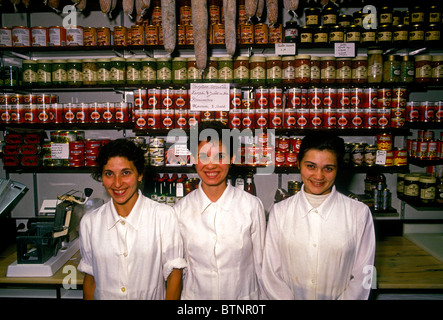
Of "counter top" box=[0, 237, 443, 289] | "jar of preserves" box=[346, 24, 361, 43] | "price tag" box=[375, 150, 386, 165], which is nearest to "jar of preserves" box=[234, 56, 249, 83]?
"jar of preserves" box=[346, 24, 361, 43]

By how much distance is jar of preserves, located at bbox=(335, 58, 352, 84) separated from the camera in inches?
96.2

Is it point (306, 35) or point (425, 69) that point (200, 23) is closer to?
point (306, 35)

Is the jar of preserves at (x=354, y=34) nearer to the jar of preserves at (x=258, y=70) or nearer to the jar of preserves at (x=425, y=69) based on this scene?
the jar of preserves at (x=425, y=69)

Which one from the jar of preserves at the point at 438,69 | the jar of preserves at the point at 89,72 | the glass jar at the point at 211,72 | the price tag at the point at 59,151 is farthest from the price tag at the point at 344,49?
the price tag at the point at 59,151

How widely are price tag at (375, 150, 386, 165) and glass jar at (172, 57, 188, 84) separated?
68.0 inches

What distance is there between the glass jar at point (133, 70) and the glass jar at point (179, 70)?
0.96 ft

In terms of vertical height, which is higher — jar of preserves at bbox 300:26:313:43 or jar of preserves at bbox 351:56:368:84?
jar of preserves at bbox 300:26:313:43

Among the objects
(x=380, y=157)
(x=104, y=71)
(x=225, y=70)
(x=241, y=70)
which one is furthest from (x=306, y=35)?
(x=104, y=71)

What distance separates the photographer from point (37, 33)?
253cm

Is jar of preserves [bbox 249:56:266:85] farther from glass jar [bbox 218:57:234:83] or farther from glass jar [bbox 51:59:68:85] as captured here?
glass jar [bbox 51:59:68:85]

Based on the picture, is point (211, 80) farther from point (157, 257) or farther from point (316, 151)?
point (157, 257)

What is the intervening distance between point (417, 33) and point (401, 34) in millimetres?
125

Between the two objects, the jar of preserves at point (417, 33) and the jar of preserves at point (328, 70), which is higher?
the jar of preserves at point (417, 33)

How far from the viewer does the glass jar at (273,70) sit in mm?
2447
